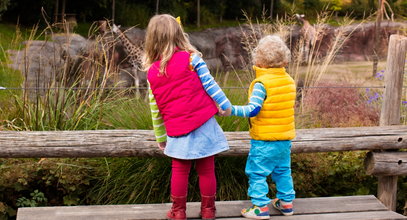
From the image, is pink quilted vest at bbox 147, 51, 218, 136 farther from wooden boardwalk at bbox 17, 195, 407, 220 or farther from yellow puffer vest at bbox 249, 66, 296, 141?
wooden boardwalk at bbox 17, 195, 407, 220

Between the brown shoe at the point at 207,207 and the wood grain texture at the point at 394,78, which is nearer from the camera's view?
the brown shoe at the point at 207,207

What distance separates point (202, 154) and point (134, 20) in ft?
40.7

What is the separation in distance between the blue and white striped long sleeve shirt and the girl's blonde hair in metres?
0.42

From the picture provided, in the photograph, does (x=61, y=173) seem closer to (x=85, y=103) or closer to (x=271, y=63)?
(x=85, y=103)

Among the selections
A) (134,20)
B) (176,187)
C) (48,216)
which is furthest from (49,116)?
(134,20)

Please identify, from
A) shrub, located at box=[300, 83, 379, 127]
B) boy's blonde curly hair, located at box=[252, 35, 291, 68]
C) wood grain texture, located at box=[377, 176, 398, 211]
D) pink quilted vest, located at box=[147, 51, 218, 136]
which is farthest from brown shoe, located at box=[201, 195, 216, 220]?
shrub, located at box=[300, 83, 379, 127]

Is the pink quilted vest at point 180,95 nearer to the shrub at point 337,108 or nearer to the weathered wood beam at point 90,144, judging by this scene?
the weathered wood beam at point 90,144

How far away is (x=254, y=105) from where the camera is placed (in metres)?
3.01

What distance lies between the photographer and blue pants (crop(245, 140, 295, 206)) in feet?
10.2

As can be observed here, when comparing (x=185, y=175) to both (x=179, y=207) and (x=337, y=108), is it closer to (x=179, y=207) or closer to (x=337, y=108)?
(x=179, y=207)

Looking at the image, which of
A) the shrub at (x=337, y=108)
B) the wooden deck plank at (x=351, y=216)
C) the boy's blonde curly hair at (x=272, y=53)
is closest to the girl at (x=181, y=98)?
the boy's blonde curly hair at (x=272, y=53)

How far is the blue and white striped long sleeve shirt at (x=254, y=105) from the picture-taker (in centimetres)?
297

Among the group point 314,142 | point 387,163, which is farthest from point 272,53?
point 387,163

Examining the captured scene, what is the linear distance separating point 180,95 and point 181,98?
0.02 metres
